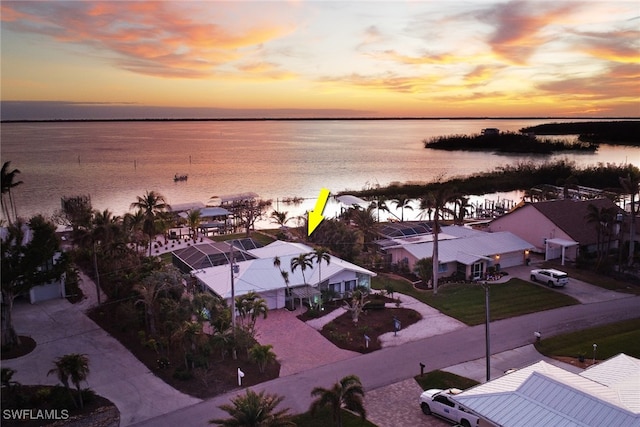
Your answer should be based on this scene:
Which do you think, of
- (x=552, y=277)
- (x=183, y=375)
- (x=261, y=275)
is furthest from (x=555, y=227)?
(x=183, y=375)

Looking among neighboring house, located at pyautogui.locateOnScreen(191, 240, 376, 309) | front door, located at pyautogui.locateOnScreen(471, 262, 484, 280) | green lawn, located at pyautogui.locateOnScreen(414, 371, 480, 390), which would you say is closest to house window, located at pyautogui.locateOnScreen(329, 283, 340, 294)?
neighboring house, located at pyautogui.locateOnScreen(191, 240, 376, 309)

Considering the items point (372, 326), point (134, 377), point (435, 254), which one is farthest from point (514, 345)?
point (134, 377)

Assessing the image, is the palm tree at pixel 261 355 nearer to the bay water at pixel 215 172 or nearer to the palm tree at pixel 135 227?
the palm tree at pixel 135 227

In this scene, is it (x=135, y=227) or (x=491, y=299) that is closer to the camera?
(x=491, y=299)

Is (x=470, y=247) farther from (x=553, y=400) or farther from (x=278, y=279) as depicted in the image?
(x=553, y=400)

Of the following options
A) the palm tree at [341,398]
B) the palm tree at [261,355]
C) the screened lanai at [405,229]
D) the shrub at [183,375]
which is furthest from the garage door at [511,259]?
the shrub at [183,375]

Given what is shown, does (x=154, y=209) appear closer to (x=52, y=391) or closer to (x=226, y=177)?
(x=52, y=391)
